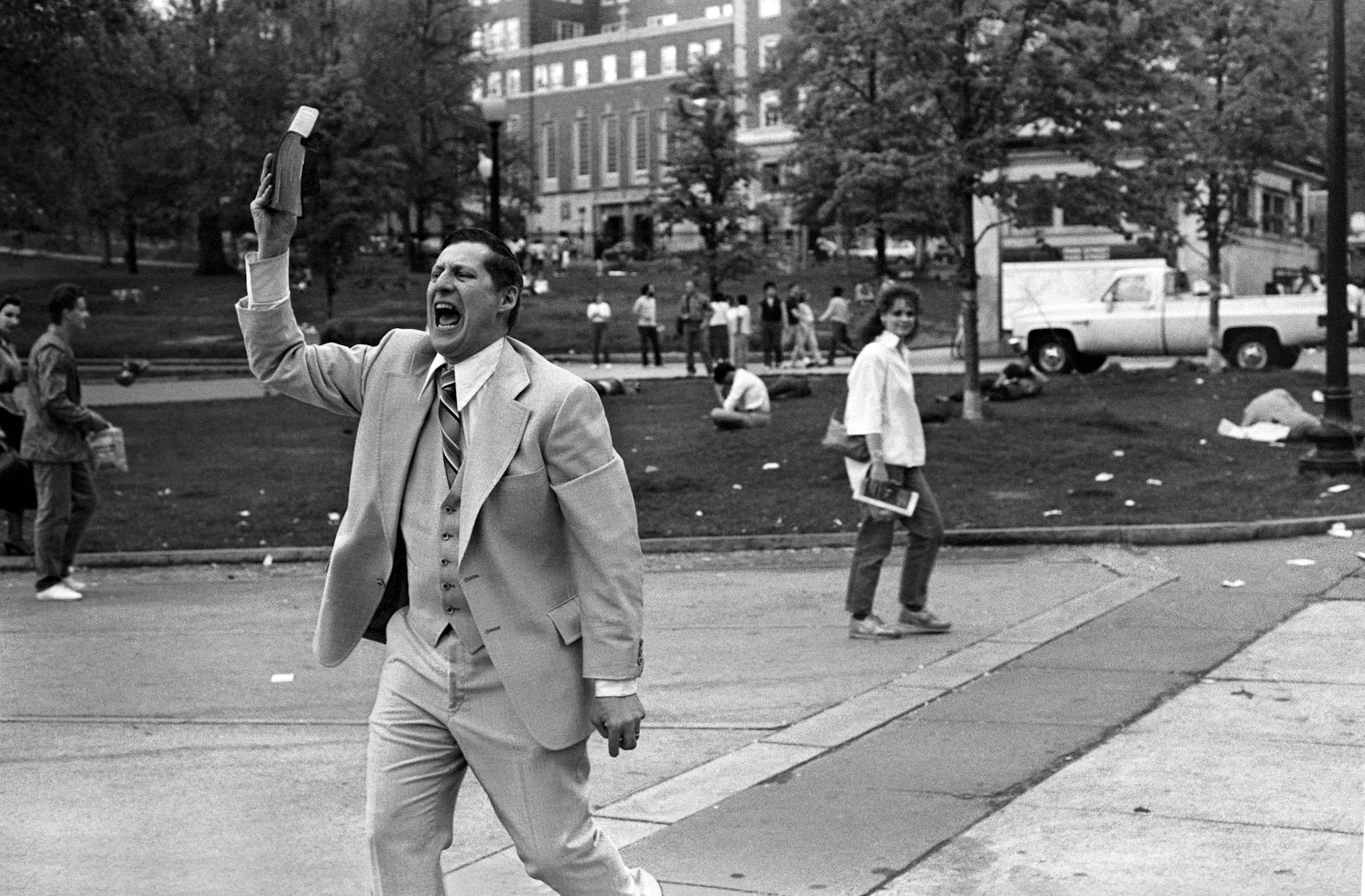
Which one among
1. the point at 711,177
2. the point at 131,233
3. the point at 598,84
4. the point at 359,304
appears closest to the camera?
the point at 711,177

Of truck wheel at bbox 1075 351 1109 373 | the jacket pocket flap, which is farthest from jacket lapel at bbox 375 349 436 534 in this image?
truck wheel at bbox 1075 351 1109 373

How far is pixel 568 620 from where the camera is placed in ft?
13.4

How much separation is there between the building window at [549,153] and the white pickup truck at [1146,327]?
7602 centimetres

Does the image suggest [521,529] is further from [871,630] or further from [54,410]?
[54,410]

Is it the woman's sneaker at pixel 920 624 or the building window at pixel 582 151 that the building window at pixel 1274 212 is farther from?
the building window at pixel 582 151

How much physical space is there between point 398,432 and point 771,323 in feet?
107

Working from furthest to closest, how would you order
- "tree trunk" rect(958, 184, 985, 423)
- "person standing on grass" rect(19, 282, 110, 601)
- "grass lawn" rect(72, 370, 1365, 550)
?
1. "tree trunk" rect(958, 184, 985, 423)
2. "grass lawn" rect(72, 370, 1365, 550)
3. "person standing on grass" rect(19, 282, 110, 601)

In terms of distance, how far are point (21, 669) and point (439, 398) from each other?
6.05m

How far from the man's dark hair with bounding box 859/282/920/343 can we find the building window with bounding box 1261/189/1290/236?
45.3m

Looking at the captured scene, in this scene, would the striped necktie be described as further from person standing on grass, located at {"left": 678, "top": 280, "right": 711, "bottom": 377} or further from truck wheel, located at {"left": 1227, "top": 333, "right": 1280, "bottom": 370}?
truck wheel, located at {"left": 1227, "top": 333, "right": 1280, "bottom": 370}

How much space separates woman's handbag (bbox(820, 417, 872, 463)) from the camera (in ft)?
32.0

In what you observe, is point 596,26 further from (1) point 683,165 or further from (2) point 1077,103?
(2) point 1077,103

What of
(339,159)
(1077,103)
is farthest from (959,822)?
(339,159)

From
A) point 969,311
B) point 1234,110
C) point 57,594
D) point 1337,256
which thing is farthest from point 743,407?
point 1234,110
